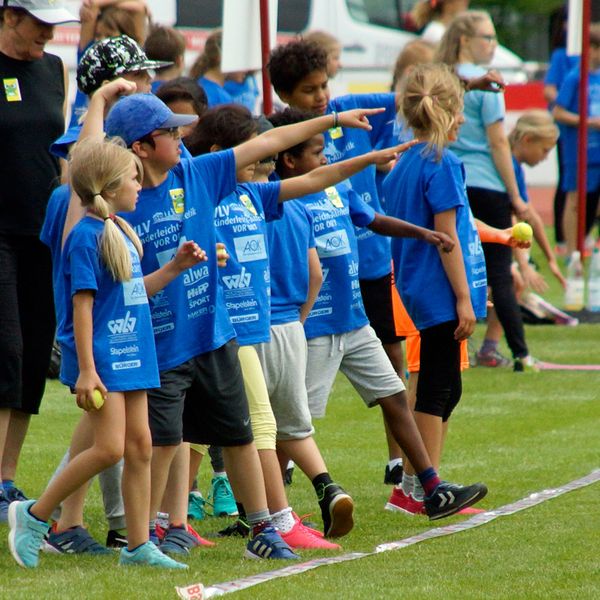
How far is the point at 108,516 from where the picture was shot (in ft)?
19.3

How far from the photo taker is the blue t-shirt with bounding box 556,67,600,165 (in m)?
14.7

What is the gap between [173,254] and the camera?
210 inches

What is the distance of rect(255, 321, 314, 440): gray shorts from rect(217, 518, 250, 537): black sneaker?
406 millimetres

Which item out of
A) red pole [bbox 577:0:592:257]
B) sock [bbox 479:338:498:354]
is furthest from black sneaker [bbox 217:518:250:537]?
red pole [bbox 577:0:592:257]

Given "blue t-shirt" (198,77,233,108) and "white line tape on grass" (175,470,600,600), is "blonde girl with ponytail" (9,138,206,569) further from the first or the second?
"blue t-shirt" (198,77,233,108)

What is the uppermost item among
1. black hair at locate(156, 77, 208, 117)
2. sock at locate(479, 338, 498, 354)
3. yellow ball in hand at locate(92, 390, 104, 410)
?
black hair at locate(156, 77, 208, 117)

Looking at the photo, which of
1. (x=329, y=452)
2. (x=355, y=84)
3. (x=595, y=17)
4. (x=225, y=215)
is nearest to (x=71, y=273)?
(x=225, y=215)

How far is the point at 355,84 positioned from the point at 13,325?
52.2 feet

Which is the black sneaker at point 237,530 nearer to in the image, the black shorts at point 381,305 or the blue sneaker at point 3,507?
the blue sneaker at point 3,507

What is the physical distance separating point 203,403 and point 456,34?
4927 mm

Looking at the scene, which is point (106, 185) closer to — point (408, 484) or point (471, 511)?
point (408, 484)

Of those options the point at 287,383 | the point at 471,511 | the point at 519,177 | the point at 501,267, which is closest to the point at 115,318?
the point at 287,383

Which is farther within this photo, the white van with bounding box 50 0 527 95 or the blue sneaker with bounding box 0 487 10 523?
the white van with bounding box 50 0 527 95

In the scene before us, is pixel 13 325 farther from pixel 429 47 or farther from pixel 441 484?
pixel 429 47
